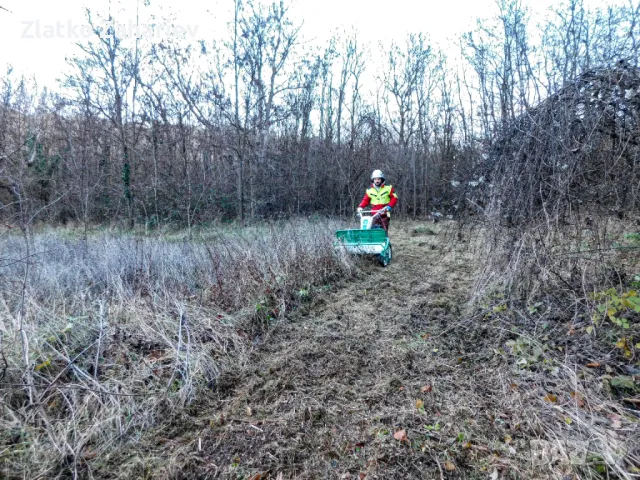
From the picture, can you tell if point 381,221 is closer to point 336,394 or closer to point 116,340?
point 336,394

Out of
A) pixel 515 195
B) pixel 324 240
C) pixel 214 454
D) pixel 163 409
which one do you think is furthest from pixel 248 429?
pixel 324 240

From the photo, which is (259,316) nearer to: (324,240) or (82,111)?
(324,240)

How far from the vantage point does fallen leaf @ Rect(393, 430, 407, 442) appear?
2.00 metres

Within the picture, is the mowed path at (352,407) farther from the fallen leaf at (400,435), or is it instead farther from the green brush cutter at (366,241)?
the green brush cutter at (366,241)

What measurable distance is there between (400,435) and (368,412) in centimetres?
31

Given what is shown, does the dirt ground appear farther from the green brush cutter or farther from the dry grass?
the green brush cutter

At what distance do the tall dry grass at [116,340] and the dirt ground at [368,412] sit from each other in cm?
28

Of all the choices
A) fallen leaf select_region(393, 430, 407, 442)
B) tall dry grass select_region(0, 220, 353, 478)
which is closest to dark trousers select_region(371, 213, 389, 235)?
tall dry grass select_region(0, 220, 353, 478)

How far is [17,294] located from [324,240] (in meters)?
4.25

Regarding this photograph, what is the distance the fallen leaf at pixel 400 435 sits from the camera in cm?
200

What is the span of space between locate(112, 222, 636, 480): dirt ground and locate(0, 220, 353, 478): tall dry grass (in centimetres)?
28

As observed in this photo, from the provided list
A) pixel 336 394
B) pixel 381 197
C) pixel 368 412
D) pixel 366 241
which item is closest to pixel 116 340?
pixel 336 394

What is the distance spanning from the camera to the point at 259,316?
3.75 metres

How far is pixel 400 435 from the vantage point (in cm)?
203
